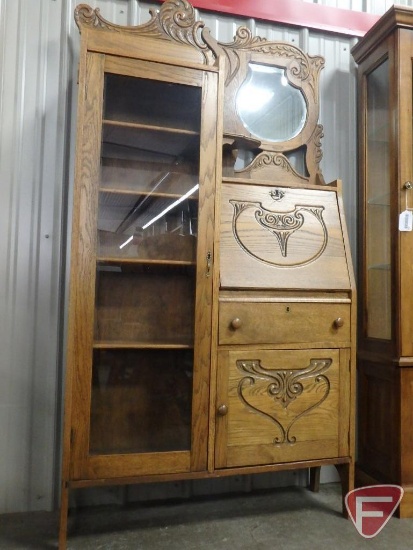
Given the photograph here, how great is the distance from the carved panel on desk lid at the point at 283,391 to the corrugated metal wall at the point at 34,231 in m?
0.59

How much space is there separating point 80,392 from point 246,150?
4.26 ft

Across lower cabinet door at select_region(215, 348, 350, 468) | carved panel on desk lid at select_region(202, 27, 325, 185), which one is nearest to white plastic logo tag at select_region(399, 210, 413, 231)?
carved panel on desk lid at select_region(202, 27, 325, 185)

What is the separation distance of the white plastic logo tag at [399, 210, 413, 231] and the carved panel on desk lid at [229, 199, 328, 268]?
333 millimetres

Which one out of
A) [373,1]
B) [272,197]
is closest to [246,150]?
[272,197]

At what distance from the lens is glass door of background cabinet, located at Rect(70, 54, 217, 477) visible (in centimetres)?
155

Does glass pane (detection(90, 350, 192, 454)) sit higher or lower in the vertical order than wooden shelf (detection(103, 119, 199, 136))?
lower

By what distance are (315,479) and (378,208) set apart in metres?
1.27

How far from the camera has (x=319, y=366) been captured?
1.68 m

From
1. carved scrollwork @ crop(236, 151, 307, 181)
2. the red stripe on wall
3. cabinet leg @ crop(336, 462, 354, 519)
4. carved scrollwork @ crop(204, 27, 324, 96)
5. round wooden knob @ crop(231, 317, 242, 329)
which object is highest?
the red stripe on wall

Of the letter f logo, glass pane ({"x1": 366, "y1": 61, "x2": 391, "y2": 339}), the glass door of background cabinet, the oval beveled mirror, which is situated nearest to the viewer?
the glass door of background cabinet

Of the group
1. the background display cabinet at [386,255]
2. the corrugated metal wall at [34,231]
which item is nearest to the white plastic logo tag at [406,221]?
the background display cabinet at [386,255]

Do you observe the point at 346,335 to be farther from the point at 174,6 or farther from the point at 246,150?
the point at 174,6

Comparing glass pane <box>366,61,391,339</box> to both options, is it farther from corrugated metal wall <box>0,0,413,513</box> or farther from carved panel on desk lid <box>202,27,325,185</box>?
corrugated metal wall <box>0,0,413,513</box>

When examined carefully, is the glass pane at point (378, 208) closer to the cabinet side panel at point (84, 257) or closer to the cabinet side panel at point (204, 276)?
the cabinet side panel at point (204, 276)
